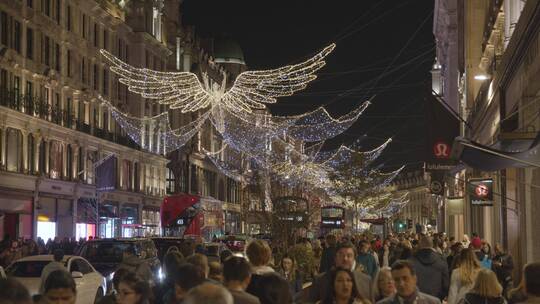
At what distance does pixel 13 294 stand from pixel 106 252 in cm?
2124

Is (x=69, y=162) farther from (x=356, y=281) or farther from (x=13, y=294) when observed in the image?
(x=13, y=294)

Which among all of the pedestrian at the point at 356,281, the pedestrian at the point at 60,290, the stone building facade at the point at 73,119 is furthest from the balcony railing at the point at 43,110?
the pedestrian at the point at 60,290

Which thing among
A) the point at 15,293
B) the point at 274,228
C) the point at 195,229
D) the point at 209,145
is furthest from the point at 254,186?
the point at 15,293

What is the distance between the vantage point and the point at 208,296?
5.19 meters

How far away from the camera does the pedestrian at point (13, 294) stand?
16.8 feet

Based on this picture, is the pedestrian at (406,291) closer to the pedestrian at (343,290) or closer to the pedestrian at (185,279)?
the pedestrian at (343,290)

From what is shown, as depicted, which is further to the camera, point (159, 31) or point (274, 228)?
point (159, 31)

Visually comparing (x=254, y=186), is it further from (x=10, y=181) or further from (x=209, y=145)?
(x=209, y=145)

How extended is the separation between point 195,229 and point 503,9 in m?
26.7

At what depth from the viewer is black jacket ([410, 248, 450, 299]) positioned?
12.4 meters

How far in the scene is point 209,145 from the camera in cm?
9838

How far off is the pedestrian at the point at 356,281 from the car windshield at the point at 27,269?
1107cm

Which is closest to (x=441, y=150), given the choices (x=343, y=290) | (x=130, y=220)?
(x=343, y=290)

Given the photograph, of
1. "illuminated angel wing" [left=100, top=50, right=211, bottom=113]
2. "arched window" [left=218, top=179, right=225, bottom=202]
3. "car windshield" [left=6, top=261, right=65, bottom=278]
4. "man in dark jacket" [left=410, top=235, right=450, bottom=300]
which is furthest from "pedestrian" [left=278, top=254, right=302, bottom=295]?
"arched window" [left=218, top=179, right=225, bottom=202]
